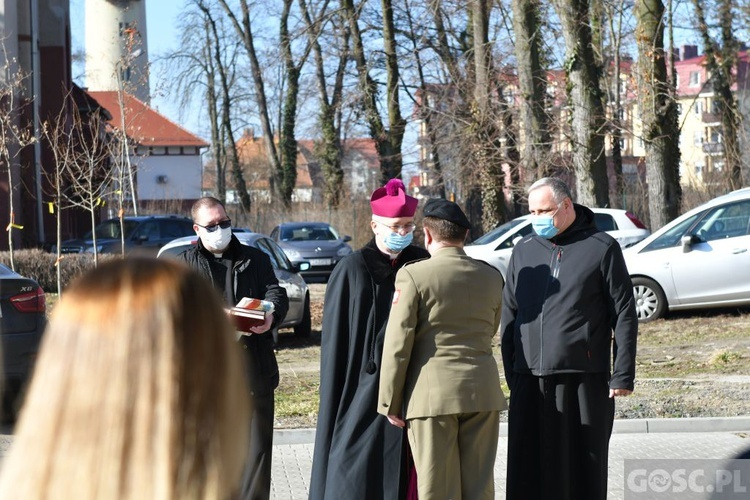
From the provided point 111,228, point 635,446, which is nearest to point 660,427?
point 635,446

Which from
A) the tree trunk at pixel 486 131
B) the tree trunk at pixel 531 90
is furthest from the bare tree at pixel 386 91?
the tree trunk at pixel 531 90

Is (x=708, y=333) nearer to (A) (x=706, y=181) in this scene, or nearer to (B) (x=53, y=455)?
(B) (x=53, y=455)

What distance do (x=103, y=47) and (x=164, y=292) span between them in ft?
205

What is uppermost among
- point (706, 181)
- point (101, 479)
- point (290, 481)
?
point (706, 181)

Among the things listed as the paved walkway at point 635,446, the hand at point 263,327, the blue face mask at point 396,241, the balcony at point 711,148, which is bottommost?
the paved walkway at point 635,446

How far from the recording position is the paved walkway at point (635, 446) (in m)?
7.62

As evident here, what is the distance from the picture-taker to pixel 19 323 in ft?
33.5

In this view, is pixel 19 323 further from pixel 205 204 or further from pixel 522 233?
pixel 522 233

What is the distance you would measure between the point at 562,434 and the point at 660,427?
3532 millimetres

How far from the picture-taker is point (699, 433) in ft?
29.0

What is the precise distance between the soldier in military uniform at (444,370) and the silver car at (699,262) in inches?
396

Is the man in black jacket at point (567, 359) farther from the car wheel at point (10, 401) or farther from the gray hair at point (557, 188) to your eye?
the car wheel at point (10, 401)

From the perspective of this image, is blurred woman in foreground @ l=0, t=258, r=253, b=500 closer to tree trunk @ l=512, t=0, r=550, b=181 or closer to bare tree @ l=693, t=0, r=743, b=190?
tree trunk @ l=512, t=0, r=550, b=181

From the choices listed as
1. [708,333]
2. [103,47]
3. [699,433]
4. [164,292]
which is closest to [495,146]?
[708,333]
